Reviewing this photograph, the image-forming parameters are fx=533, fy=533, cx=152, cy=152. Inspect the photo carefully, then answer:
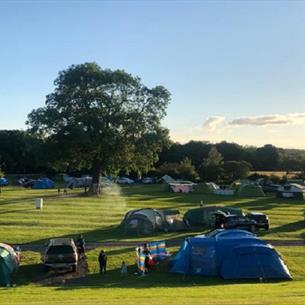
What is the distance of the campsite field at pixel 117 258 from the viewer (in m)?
18.0

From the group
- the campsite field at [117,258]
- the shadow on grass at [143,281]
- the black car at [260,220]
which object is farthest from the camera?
the black car at [260,220]

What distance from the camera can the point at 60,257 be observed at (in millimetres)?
25688

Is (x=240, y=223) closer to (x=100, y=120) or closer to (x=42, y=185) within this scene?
(x=100, y=120)

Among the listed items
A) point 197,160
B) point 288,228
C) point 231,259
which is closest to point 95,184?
point 288,228

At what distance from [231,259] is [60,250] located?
8.25 m

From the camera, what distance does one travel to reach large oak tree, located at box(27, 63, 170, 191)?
5938 centimetres

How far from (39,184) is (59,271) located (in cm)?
5357

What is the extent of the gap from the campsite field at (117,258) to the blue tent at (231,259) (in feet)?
1.81

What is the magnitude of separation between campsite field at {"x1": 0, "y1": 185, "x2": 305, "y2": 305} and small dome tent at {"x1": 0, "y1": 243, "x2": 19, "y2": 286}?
524mm

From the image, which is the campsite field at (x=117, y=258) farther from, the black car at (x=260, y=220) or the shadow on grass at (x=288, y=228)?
the black car at (x=260, y=220)

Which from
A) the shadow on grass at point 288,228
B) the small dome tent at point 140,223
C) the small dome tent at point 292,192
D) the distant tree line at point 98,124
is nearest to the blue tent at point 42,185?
the distant tree line at point 98,124

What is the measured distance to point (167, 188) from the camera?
72312mm

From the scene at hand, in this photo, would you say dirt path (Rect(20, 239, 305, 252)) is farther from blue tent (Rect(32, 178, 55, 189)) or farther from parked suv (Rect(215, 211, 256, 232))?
blue tent (Rect(32, 178, 55, 189))

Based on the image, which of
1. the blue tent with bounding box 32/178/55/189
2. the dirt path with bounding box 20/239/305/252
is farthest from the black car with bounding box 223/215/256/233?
the blue tent with bounding box 32/178/55/189
